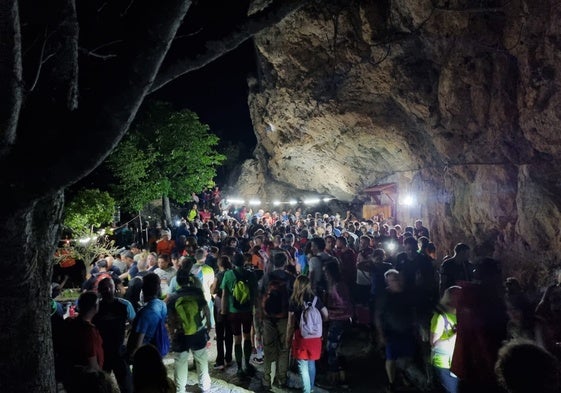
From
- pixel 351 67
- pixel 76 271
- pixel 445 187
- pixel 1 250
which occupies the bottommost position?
pixel 76 271

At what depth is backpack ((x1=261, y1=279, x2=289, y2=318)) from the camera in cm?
573

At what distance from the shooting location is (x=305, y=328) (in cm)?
540

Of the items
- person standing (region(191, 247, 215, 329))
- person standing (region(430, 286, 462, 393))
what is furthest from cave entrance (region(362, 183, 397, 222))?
person standing (region(430, 286, 462, 393))

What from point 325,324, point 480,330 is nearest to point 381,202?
point 325,324

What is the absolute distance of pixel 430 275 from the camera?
7133mm

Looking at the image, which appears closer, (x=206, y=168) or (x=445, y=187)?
(x=445, y=187)

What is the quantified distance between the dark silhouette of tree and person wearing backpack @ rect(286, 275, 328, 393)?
3221 millimetres

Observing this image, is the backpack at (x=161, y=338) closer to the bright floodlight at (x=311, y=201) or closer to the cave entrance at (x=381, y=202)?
the cave entrance at (x=381, y=202)

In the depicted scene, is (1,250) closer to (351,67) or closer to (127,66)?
(127,66)

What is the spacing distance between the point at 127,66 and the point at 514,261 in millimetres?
10603

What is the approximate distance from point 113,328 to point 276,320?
2272 millimetres

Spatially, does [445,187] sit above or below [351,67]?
below

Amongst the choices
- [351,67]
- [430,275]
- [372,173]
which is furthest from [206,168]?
[430,275]

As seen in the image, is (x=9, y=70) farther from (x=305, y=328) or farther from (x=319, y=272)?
(x=319, y=272)
